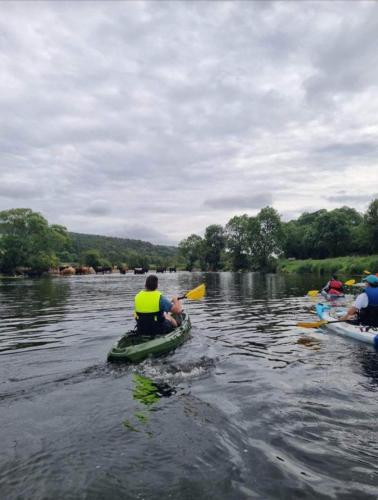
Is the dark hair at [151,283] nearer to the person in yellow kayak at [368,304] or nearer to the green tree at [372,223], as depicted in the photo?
the person in yellow kayak at [368,304]

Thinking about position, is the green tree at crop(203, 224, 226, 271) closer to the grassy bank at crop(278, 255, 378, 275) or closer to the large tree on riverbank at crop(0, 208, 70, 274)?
the grassy bank at crop(278, 255, 378, 275)

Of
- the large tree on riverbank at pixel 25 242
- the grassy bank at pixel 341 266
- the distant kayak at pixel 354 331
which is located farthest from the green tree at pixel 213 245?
the distant kayak at pixel 354 331

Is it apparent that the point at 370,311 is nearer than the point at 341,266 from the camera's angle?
Yes

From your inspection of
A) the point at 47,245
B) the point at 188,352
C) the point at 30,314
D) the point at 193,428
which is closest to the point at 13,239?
the point at 47,245

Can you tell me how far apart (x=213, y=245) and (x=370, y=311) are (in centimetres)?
11429

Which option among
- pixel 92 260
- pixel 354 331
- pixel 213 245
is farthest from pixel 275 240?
pixel 354 331

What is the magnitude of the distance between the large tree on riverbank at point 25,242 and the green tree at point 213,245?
57.0m

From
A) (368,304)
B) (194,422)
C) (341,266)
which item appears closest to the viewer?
(194,422)

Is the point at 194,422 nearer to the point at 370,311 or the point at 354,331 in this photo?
the point at 354,331

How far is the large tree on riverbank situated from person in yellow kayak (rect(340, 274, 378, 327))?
2851 inches

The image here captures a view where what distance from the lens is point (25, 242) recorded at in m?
74.9

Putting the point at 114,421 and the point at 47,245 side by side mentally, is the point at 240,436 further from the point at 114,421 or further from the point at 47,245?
the point at 47,245

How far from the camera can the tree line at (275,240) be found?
2861 inches

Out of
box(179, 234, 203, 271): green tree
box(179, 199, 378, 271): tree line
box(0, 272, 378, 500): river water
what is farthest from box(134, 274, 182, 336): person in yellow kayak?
box(179, 234, 203, 271): green tree
